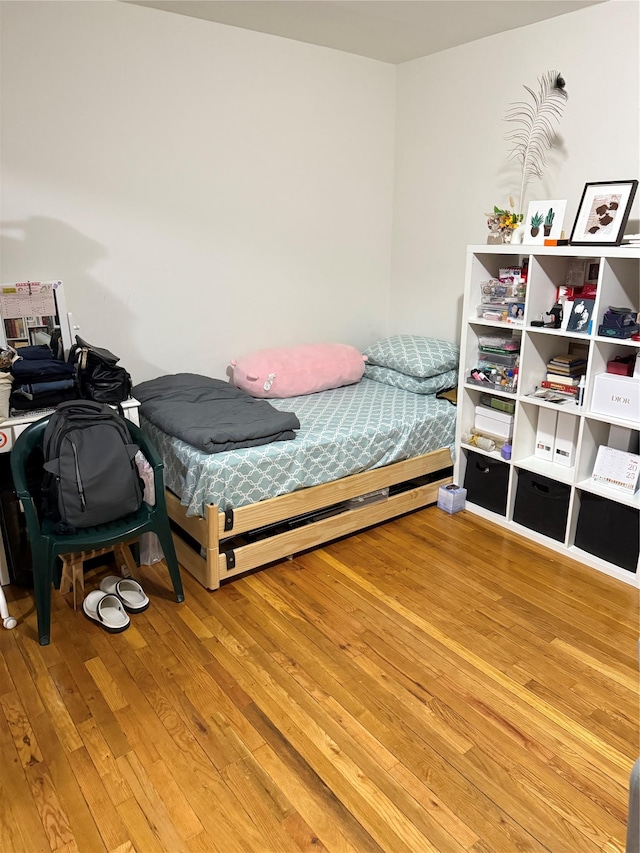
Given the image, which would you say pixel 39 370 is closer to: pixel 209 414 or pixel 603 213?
pixel 209 414

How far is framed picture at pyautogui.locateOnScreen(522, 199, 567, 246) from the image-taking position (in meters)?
2.88

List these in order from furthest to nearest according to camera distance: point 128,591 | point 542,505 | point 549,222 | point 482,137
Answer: point 482,137
point 542,505
point 549,222
point 128,591

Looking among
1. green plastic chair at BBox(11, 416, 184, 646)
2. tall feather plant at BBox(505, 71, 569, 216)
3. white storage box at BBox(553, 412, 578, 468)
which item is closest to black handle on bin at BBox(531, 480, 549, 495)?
white storage box at BBox(553, 412, 578, 468)

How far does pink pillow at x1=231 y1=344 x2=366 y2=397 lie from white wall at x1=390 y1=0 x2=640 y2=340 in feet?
2.18

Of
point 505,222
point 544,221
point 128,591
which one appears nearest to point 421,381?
point 505,222

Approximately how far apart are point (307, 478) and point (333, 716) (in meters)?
1.06

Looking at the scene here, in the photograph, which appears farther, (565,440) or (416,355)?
(416,355)

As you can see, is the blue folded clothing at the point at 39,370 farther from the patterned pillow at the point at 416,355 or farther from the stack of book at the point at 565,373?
the stack of book at the point at 565,373

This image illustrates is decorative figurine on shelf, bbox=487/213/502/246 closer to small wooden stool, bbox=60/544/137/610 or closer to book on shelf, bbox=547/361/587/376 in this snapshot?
book on shelf, bbox=547/361/587/376

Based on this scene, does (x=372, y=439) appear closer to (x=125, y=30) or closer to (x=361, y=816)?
(x=361, y=816)

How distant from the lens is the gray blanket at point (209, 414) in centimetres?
264

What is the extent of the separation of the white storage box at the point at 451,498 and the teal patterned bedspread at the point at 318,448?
23 cm

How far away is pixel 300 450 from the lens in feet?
9.02

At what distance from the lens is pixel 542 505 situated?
3016 millimetres
